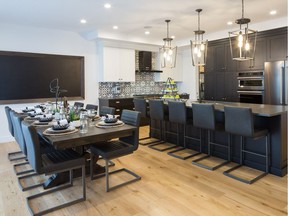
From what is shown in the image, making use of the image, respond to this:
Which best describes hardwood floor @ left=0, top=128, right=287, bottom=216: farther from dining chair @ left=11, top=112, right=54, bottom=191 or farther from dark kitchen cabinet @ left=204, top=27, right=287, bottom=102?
dark kitchen cabinet @ left=204, top=27, right=287, bottom=102

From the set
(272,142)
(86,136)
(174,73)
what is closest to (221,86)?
(174,73)

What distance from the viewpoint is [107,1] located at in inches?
157

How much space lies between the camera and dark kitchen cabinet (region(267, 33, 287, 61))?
16.9 feet

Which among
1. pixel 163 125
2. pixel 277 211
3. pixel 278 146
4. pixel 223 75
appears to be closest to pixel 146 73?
pixel 223 75

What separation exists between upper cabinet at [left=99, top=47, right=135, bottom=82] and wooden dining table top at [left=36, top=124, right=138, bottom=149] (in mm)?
3794

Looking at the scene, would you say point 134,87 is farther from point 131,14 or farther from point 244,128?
point 244,128

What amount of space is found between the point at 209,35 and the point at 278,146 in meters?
4.30

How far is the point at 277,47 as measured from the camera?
5270 millimetres

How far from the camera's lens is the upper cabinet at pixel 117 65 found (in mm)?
6543

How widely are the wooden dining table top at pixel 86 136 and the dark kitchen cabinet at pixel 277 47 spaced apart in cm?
407

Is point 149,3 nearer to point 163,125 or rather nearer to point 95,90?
point 163,125

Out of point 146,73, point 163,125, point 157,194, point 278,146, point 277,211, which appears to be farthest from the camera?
point 146,73

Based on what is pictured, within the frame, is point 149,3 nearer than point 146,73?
Yes

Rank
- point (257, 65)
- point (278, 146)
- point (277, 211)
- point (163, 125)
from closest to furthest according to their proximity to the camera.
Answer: point (277, 211) < point (278, 146) < point (163, 125) < point (257, 65)
